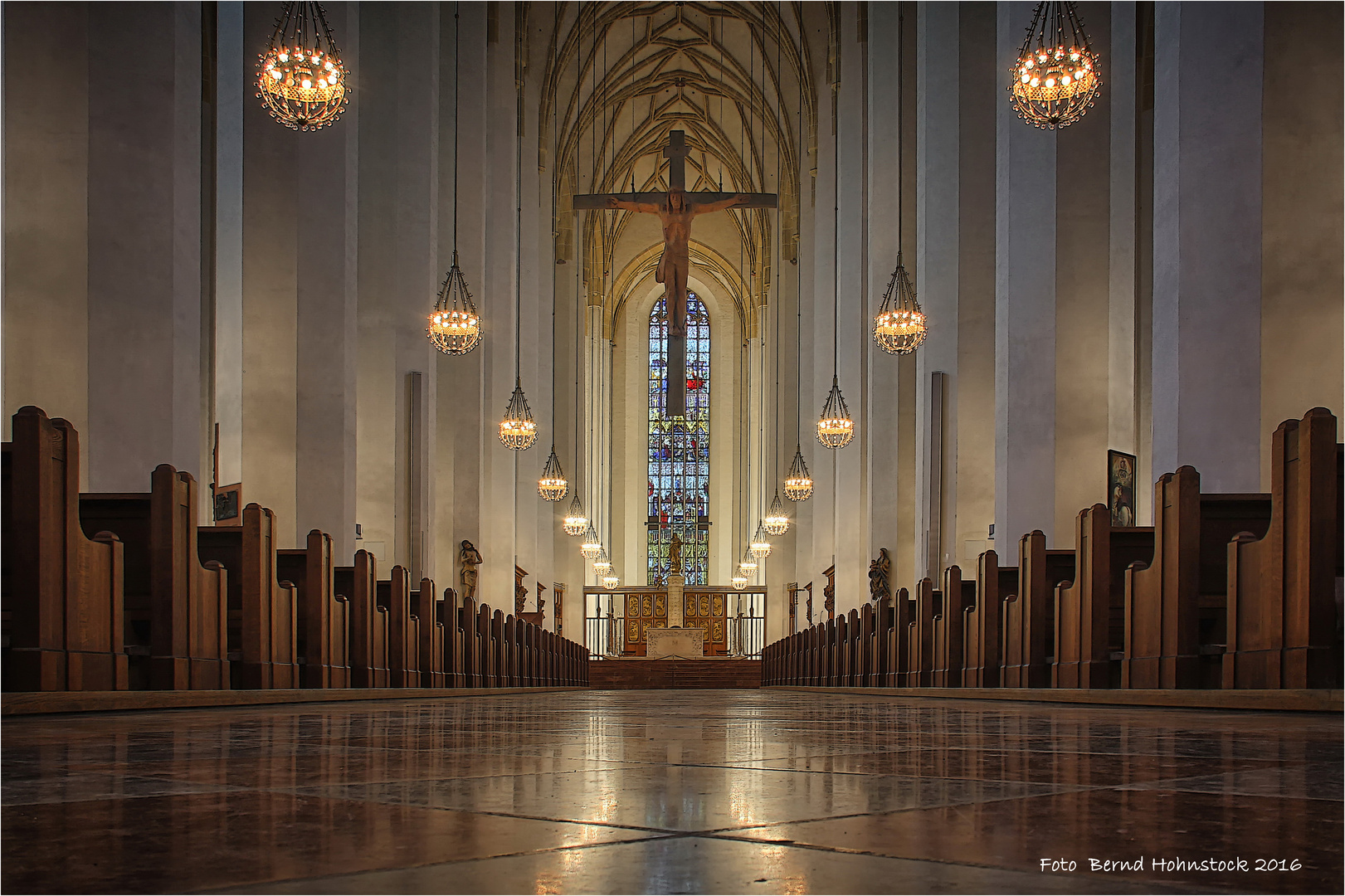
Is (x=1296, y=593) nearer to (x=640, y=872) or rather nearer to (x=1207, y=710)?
(x=1207, y=710)

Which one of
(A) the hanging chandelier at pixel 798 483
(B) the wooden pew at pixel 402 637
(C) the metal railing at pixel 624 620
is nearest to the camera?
(B) the wooden pew at pixel 402 637

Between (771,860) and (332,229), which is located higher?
(332,229)

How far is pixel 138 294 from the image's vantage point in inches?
287

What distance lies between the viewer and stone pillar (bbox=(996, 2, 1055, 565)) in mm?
A: 10078

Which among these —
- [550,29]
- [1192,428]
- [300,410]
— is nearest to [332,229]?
[300,410]

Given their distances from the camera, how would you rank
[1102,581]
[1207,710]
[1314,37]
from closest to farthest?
[1207,710] < [1102,581] < [1314,37]

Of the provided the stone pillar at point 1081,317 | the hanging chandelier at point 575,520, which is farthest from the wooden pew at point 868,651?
the hanging chandelier at point 575,520

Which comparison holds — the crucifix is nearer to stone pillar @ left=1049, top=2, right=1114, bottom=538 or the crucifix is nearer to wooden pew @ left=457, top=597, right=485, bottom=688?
stone pillar @ left=1049, top=2, right=1114, bottom=538

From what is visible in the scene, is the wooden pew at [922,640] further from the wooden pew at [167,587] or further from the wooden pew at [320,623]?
the wooden pew at [167,587]

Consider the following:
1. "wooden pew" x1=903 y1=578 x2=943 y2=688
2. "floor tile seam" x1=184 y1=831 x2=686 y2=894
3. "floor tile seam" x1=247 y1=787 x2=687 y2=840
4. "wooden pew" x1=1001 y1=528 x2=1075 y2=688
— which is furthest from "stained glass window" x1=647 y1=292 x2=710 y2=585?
"floor tile seam" x1=184 y1=831 x2=686 y2=894

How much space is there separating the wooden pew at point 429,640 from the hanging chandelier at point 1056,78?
513 centimetres

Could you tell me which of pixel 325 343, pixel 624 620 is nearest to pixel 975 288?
pixel 325 343

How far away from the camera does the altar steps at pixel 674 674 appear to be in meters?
22.3

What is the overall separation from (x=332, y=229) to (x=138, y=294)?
379 cm
